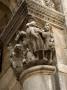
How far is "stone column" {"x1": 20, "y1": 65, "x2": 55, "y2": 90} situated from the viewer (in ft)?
11.7

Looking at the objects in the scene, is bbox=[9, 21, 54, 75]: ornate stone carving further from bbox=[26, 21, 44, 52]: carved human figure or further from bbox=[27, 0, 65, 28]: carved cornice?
bbox=[27, 0, 65, 28]: carved cornice

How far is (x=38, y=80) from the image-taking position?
3615 millimetres

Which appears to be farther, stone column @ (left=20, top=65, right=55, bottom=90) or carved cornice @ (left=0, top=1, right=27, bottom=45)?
carved cornice @ (left=0, top=1, right=27, bottom=45)

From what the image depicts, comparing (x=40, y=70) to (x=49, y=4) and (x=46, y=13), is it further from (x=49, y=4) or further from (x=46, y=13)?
(x=49, y=4)

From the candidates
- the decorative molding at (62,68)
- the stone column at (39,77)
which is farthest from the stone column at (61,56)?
the stone column at (39,77)

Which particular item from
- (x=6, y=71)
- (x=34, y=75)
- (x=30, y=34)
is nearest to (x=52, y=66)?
(x=34, y=75)

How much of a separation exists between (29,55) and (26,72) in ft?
0.71

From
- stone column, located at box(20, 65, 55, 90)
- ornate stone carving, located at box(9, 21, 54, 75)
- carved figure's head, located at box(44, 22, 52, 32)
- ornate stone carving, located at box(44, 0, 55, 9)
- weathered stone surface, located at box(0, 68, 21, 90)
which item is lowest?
weathered stone surface, located at box(0, 68, 21, 90)

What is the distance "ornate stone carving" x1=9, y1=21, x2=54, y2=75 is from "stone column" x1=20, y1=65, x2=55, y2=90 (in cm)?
7

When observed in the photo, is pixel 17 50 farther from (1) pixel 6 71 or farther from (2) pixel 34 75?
(1) pixel 6 71

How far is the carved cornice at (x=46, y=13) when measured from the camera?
4293 millimetres

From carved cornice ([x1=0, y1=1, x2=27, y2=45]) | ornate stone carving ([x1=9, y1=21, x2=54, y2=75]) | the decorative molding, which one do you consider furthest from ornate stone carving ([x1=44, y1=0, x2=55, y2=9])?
the decorative molding

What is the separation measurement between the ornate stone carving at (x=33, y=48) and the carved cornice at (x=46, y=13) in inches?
11.3

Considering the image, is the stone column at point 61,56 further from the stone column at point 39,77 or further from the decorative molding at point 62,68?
the stone column at point 39,77
